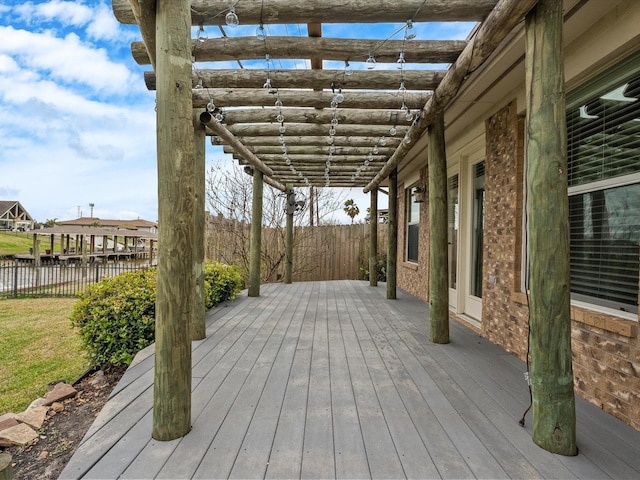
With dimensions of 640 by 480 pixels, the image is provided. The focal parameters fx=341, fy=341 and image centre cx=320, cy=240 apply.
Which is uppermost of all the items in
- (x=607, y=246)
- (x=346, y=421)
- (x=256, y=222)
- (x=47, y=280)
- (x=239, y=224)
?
(x=239, y=224)

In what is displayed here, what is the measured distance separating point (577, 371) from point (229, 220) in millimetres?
8657

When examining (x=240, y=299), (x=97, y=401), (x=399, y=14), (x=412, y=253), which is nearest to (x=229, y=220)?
(x=240, y=299)

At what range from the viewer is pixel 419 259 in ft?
20.4

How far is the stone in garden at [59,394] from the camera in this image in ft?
8.71

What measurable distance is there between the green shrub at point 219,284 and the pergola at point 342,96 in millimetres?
1468

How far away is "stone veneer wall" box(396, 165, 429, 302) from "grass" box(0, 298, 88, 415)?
4.92 metres

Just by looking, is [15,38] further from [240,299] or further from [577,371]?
[577,371]

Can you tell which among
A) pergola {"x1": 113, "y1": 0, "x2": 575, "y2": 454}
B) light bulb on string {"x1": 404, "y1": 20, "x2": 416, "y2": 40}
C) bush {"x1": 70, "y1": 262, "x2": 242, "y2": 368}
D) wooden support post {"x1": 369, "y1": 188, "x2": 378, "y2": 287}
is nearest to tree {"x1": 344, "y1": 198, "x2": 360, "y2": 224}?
wooden support post {"x1": 369, "y1": 188, "x2": 378, "y2": 287}

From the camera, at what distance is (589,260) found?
7.64 ft

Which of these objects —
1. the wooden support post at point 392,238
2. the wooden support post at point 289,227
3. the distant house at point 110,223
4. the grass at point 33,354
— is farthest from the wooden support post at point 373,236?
the distant house at point 110,223

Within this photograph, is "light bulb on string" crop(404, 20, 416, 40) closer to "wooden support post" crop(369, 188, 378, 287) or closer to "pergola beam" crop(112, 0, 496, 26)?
"pergola beam" crop(112, 0, 496, 26)

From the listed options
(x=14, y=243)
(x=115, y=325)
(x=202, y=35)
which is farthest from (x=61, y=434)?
(x=14, y=243)

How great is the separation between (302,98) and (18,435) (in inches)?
127

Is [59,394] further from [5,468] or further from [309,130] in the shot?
[309,130]
